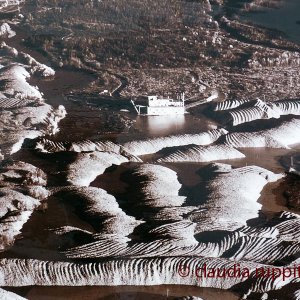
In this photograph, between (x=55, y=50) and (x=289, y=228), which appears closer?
(x=289, y=228)

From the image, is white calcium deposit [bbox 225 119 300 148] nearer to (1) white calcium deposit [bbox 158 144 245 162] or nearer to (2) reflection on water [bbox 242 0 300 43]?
(1) white calcium deposit [bbox 158 144 245 162]

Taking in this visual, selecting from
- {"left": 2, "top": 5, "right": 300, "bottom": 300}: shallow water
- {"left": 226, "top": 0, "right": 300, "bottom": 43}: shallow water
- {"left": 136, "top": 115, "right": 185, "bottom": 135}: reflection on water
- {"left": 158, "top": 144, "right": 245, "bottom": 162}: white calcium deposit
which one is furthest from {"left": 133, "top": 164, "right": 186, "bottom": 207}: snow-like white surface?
{"left": 226, "top": 0, "right": 300, "bottom": 43}: shallow water

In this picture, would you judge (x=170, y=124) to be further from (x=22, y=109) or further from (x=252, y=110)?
(x=22, y=109)

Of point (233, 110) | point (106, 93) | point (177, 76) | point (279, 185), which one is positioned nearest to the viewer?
point (279, 185)

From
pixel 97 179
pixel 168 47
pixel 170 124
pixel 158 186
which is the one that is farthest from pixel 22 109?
pixel 168 47

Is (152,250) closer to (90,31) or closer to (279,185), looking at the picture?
(279,185)

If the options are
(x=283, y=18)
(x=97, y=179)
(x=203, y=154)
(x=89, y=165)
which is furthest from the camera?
(x=283, y=18)

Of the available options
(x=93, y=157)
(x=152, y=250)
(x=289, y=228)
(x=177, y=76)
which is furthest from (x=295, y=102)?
(x=152, y=250)

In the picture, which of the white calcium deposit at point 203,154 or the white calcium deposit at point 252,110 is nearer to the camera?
the white calcium deposit at point 203,154

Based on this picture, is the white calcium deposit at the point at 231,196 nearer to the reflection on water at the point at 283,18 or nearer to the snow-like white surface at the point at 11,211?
the snow-like white surface at the point at 11,211

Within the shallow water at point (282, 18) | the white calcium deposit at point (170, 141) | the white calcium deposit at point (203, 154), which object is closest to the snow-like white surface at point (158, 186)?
the white calcium deposit at point (203, 154)

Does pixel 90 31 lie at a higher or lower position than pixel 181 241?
lower
